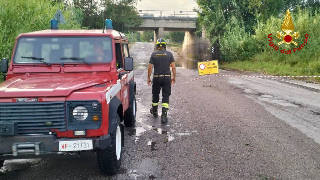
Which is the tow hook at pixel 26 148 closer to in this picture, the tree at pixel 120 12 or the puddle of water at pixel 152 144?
the puddle of water at pixel 152 144

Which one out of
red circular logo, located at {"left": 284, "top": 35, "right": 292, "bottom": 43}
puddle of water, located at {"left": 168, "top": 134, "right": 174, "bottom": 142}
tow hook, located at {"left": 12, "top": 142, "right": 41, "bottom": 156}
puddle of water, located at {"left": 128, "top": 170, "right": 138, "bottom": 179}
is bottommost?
puddle of water, located at {"left": 168, "top": 134, "right": 174, "bottom": 142}

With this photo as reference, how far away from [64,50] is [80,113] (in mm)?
1792

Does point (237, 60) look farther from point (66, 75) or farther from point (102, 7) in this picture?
point (66, 75)

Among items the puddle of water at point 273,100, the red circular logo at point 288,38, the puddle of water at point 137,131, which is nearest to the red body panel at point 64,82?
the puddle of water at point 137,131

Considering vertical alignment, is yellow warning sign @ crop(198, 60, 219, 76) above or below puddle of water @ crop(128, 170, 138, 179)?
above

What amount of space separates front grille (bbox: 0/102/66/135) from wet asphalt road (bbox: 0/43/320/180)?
645mm

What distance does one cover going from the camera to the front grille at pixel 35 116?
373 cm

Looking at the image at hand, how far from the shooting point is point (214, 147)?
571cm

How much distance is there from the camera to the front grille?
3.73 meters

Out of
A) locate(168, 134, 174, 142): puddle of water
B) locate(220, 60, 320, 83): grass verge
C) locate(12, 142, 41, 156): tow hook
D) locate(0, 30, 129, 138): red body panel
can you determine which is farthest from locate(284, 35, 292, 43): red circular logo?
locate(12, 142, 41, 156): tow hook

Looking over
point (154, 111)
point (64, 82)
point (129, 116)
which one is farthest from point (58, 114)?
point (154, 111)

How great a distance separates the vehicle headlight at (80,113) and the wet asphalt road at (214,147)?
1.96ft

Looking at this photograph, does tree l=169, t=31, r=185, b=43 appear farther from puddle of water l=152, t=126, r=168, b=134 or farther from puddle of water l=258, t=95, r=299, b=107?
puddle of water l=152, t=126, r=168, b=134

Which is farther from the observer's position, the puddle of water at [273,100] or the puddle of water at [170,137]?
the puddle of water at [273,100]
